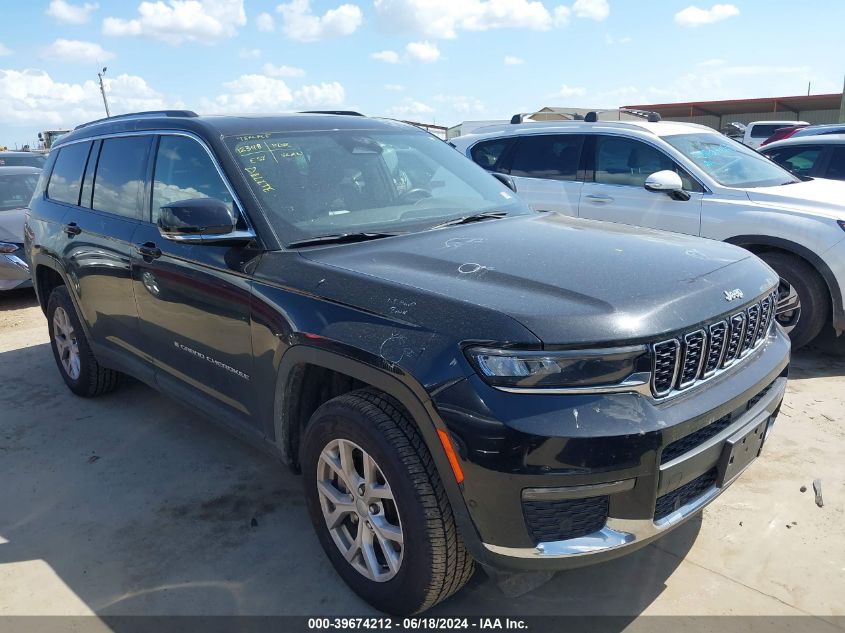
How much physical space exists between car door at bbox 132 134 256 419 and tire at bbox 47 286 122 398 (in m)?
1.16

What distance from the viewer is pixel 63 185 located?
4660 millimetres

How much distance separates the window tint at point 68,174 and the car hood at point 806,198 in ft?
16.2

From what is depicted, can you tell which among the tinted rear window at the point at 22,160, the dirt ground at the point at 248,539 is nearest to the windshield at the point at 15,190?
the tinted rear window at the point at 22,160

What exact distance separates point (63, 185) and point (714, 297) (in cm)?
423

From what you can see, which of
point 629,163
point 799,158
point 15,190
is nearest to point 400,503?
point 629,163

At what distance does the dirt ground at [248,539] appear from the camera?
2.64m

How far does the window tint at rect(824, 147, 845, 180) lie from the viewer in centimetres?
729

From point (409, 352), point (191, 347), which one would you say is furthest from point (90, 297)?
point (409, 352)

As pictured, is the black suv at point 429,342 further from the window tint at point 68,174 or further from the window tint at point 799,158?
the window tint at point 799,158

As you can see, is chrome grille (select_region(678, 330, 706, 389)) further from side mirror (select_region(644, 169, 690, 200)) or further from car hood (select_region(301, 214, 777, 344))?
side mirror (select_region(644, 169, 690, 200))

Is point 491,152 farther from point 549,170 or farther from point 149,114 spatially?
point 149,114

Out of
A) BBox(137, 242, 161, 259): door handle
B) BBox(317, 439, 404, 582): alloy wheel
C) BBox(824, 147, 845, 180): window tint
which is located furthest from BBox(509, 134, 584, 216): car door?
BBox(317, 439, 404, 582): alloy wheel

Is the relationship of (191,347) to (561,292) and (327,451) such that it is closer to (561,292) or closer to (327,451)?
(327,451)

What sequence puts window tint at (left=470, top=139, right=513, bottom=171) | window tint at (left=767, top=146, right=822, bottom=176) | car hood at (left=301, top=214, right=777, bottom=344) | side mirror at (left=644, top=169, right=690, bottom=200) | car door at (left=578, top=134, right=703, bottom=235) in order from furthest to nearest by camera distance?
window tint at (left=767, top=146, right=822, bottom=176), window tint at (left=470, top=139, right=513, bottom=171), car door at (left=578, top=134, right=703, bottom=235), side mirror at (left=644, top=169, right=690, bottom=200), car hood at (left=301, top=214, right=777, bottom=344)
